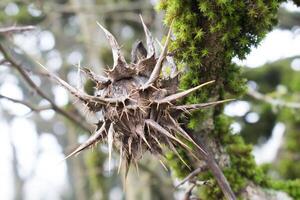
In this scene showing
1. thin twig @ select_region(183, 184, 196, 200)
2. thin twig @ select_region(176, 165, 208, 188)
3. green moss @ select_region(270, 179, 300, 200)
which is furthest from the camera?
green moss @ select_region(270, 179, 300, 200)

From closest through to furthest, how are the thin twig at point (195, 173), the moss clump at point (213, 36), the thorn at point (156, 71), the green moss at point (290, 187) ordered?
the thorn at point (156, 71)
the moss clump at point (213, 36)
the thin twig at point (195, 173)
the green moss at point (290, 187)

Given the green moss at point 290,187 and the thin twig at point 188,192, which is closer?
the thin twig at point 188,192

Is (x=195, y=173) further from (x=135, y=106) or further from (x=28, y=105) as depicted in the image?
(x=28, y=105)

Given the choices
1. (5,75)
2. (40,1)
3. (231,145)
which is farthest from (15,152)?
(231,145)

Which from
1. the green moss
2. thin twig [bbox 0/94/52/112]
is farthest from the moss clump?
thin twig [bbox 0/94/52/112]

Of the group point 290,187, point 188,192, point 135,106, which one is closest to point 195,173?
point 188,192

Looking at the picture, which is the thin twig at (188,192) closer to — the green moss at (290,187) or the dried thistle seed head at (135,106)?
the dried thistle seed head at (135,106)

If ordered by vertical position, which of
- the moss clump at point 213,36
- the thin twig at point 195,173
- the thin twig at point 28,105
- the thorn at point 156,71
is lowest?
the thin twig at point 195,173

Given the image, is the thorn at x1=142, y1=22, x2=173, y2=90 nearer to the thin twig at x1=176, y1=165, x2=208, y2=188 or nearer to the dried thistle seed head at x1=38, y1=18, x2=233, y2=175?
the dried thistle seed head at x1=38, y1=18, x2=233, y2=175

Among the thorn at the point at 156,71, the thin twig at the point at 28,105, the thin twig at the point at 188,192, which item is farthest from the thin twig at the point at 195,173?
the thin twig at the point at 28,105
